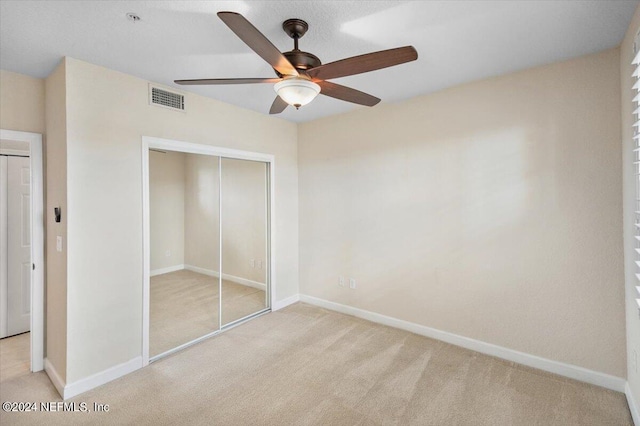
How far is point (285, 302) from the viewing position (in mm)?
4164

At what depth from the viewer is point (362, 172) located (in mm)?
3699

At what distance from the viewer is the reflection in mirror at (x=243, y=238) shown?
350 cm

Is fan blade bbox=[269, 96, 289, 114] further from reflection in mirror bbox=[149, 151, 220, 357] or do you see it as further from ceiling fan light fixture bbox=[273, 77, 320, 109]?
reflection in mirror bbox=[149, 151, 220, 357]

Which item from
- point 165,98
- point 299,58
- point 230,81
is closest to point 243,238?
point 165,98

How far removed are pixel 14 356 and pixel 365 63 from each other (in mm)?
4019

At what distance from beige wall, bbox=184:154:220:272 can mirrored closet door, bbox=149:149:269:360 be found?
0.01 m

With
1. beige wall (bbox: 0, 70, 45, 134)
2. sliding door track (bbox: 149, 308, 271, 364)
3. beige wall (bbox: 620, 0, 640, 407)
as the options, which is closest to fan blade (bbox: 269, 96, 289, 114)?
beige wall (bbox: 0, 70, 45, 134)

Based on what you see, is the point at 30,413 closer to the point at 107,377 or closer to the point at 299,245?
the point at 107,377

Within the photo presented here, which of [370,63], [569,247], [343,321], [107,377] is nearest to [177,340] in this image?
[107,377]

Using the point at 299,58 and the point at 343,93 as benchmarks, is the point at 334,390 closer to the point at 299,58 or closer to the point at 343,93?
the point at 343,93

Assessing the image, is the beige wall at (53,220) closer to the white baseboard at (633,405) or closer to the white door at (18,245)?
the white door at (18,245)

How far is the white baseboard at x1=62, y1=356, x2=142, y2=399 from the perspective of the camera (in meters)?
2.29

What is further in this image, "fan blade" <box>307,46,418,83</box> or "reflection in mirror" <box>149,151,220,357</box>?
"reflection in mirror" <box>149,151,220,357</box>

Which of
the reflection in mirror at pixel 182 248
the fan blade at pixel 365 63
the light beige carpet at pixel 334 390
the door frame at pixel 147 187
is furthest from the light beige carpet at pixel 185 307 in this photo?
the fan blade at pixel 365 63
